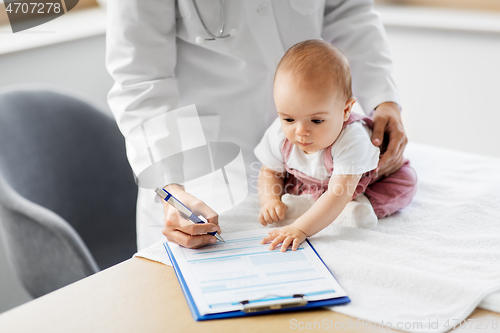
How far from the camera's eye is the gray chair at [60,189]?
1238 mm

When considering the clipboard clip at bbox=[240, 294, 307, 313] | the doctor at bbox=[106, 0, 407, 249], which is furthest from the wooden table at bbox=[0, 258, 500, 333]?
the doctor at bbox=[106, 0, 407, 249]

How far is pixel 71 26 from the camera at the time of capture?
6.28 ft

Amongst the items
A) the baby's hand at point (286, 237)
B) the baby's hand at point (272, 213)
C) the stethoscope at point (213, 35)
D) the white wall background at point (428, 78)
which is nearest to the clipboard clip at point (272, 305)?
the baby's hand at point (286, 237)

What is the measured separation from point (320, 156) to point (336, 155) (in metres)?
0.04

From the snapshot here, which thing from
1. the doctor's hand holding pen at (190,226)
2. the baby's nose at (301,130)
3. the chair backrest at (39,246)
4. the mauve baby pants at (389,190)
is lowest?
the chair backrest at (39,246)

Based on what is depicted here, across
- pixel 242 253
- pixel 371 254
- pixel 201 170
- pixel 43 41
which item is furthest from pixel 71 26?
pixel 371 254

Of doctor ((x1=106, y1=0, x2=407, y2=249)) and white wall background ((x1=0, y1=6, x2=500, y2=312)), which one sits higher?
doctor ((x1=106, y1=0, x2=407, y2=249))

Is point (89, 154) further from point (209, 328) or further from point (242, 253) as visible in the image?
point (209, 328)

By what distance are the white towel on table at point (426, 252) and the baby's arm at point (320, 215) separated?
4cm

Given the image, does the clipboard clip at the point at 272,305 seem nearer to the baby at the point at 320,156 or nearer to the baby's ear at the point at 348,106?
the baby at the point at 320,156

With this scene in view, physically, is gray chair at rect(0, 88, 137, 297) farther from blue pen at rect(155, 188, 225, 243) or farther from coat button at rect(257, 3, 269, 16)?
coat button at rect(257, 3, 269, 16)

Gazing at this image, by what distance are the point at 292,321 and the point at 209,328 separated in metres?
0.13

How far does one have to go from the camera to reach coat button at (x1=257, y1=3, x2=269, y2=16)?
1116mm

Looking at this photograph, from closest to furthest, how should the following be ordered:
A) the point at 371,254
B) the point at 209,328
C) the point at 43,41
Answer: the point at 209,328 → the point at 371,254 → the point at 43,41
